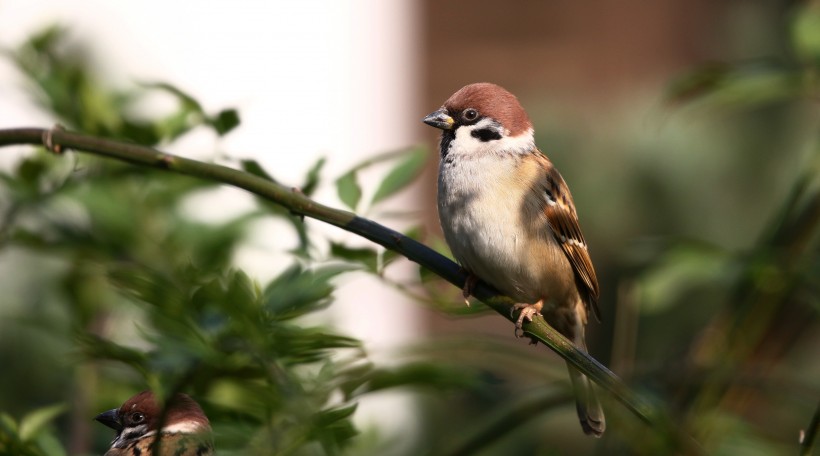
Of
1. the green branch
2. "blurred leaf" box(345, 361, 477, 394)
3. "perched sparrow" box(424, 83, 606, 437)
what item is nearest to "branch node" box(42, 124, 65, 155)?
the green branch

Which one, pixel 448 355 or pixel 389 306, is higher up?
pixel 448 355

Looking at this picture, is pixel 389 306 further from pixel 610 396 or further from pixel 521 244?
pixel 610 396

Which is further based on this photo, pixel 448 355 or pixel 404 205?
pixel 404 205

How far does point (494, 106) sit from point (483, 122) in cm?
3

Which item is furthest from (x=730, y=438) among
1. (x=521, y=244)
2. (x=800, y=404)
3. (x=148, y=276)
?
(x=148, y=276)

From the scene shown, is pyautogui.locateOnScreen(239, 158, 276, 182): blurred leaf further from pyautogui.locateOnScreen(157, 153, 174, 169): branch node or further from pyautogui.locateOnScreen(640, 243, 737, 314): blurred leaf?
pyautogui.locateOnScreen(640, 243, 737, 314): blurred leaf

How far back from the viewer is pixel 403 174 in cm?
119

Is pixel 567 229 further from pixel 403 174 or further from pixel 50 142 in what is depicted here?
pixel 50 142

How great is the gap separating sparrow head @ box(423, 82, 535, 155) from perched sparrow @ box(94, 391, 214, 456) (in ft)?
1.88

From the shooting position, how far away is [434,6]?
226 inches

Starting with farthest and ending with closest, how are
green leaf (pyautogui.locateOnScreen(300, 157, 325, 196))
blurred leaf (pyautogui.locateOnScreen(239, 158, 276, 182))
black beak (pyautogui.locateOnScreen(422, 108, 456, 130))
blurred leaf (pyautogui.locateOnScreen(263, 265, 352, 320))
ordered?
black beak (pyautogui.locateOnScreen(422, 108, 456, 130)) → green leaf (pyautogui.locateOnScreen(300, 157, 325, 196)) → blurred leaf (pyautogui.locateOnScreen(239, 158, 276, 182)) → blurred leaf (pyautogui.locateOnScreen(263, 265, 352, 320))

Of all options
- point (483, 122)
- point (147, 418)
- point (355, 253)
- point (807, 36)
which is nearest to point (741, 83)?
point (807, 36)

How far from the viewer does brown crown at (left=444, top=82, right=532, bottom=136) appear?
148cm

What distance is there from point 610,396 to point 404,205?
12.6ft
